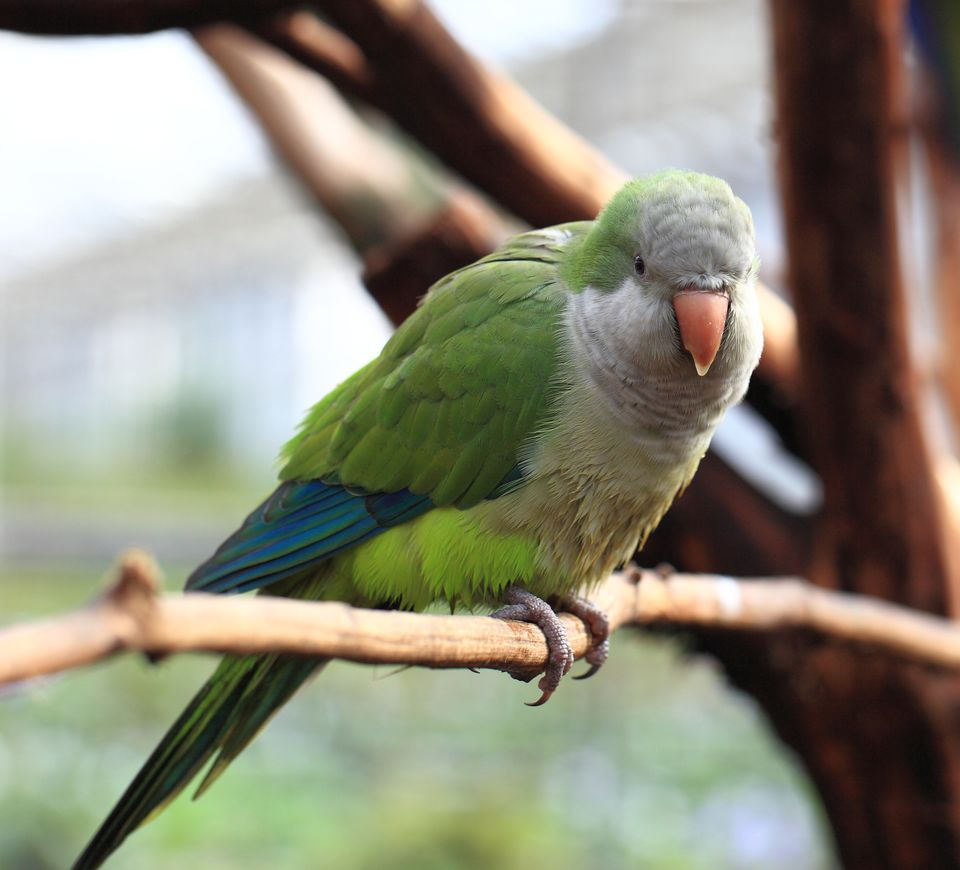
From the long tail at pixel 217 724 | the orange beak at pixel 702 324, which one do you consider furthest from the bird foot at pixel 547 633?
the orange beak at pixel 702 324

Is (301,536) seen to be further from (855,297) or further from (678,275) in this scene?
(855,297)

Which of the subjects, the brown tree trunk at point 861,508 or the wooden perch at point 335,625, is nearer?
the wooden perch at point 335,625

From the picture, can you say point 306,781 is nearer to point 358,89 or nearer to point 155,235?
point 358,89

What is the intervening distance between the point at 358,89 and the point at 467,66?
0.74 feet

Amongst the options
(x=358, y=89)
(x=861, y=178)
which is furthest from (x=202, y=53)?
(x=861, y=178)

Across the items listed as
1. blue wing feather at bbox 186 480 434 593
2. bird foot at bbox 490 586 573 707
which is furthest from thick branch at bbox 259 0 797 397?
bird foot at bbox 490 586 573 707

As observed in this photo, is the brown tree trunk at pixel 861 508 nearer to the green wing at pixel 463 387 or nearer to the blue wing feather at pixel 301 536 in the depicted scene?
the green wing at pixel 463 387

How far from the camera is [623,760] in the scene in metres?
4.60

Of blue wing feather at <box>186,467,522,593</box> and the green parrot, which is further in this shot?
blue wing feather at <box>186,467,522,593</box>

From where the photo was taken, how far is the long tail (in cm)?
122

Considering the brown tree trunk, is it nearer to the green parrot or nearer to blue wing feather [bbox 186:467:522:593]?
the green parrot

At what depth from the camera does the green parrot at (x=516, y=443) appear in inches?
45.4

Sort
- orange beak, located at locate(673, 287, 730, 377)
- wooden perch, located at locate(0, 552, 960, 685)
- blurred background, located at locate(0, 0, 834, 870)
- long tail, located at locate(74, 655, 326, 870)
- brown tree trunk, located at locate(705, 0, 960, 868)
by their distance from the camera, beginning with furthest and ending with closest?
blurred background, located at locate(0, 0, 834, 870) → brown tree trunk, located at locate(705, 0, 960, 868) → long tail, located at locate(74, 655, 326, 870) → orange beak, located at locate(673, 287, 730, 377) → wooden perch, located at locate(0, 552, 960, 685)

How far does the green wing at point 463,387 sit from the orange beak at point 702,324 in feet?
0.72
